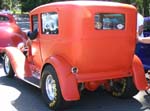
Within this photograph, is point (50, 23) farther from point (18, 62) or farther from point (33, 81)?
point (18, 62)

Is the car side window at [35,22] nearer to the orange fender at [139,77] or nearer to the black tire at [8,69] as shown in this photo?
the black tire at [8,69]

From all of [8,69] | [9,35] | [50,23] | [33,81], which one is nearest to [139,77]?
[50,23]

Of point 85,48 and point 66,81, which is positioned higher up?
point 85,48

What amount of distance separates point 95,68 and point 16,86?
8.21ft

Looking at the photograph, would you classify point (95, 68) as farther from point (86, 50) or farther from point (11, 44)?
point (11, 44)

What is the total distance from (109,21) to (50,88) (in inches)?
58.7

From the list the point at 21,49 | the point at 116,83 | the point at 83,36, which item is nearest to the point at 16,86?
the point at 21,49

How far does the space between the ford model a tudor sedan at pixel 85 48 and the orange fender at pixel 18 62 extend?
0.94 m

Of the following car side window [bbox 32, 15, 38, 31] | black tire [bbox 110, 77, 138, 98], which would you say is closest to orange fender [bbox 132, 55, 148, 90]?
black tire [bbox 110, 77, 138, 98]

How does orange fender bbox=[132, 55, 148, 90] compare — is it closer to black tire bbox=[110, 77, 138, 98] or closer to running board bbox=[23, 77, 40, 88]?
black tire bbox=[110, 77, 138, 98]

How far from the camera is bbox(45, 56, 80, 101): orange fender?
598 cm

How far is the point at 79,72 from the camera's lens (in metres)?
6.20

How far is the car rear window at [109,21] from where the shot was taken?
6.21m

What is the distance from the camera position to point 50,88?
257 inches
